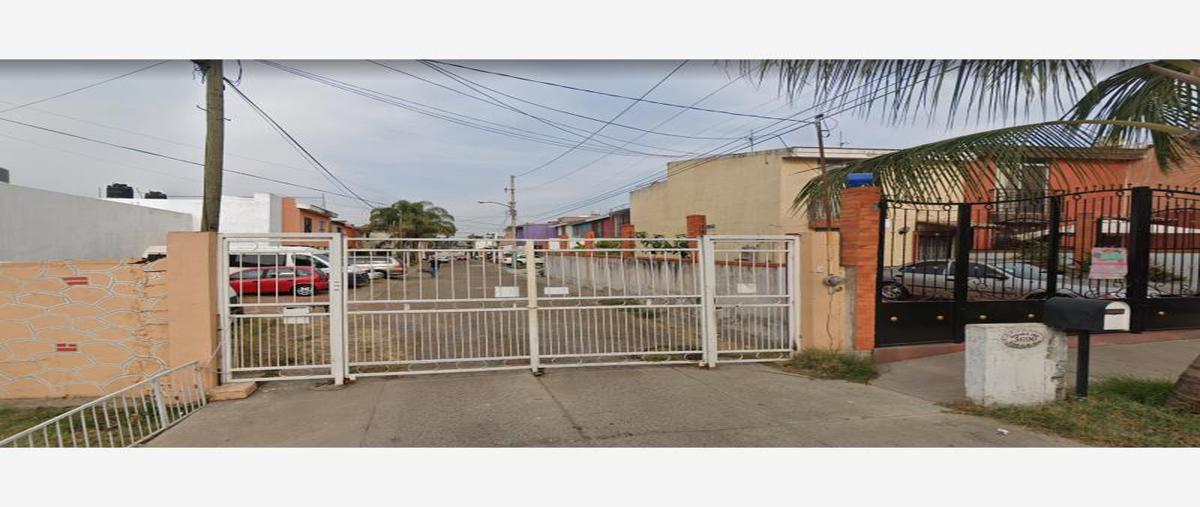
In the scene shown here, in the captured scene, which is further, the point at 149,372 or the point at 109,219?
the point at 109,219

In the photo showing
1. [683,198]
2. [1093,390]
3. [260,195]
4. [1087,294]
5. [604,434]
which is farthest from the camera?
[260,195]

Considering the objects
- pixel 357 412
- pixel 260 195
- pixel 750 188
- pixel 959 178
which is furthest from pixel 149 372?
pixel 260 195

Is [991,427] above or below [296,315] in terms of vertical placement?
below

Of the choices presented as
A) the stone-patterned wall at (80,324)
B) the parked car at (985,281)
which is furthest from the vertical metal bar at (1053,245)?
the stone-patterned wall at (80,324)

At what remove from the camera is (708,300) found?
6051 mm

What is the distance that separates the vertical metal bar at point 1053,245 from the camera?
5898mm

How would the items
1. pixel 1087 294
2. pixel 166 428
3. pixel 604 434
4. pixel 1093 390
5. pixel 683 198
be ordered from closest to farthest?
pixel 604 434, pixel 166 428, pixel 1093 390, pixel 1087 294, pixel 683 198

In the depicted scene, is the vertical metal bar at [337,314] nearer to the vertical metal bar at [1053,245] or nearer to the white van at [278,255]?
the white van at [278,255]

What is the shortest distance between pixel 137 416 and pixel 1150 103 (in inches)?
374

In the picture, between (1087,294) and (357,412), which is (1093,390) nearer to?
(1087,294)

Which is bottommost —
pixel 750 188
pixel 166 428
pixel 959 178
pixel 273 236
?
pixel 166 428

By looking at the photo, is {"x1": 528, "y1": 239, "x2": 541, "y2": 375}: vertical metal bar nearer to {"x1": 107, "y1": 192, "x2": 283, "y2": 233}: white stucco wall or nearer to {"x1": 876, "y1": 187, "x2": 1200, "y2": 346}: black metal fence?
{"x1": 876, "y1": 187, "x2": 1200, "y2": 346}: black metal fence

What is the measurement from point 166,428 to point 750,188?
63.6 ft

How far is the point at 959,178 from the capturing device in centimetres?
508
